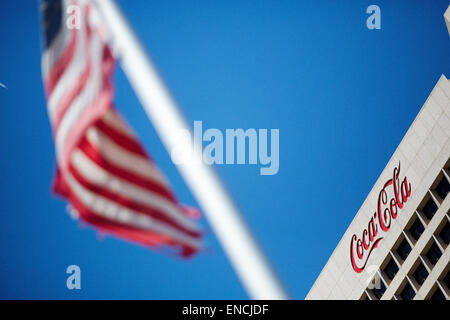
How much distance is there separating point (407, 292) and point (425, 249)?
8.20 feet

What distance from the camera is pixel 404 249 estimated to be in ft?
126

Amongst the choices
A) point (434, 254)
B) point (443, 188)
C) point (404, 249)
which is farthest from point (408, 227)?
point (443, 188)

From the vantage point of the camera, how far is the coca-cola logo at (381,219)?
125ft

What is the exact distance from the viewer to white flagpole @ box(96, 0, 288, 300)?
375 inches

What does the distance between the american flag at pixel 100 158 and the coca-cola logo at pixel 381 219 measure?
28353mm

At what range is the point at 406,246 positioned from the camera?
38344mm

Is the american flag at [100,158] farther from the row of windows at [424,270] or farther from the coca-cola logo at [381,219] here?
the coca-cola logo at [381,219]

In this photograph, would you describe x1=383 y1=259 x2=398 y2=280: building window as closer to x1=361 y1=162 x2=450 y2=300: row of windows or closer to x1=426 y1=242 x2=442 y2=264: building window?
x1=361 y1=162 x2=450 y2=300: row of windows

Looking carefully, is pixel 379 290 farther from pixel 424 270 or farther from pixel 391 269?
pixel 424 270

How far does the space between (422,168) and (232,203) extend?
28706 mm

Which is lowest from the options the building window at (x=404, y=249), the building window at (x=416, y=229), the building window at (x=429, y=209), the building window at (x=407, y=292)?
the building window at (x=407, y=292)

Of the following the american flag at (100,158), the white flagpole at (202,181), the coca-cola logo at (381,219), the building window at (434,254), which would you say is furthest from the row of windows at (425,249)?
the white flagpole at (202,181)
